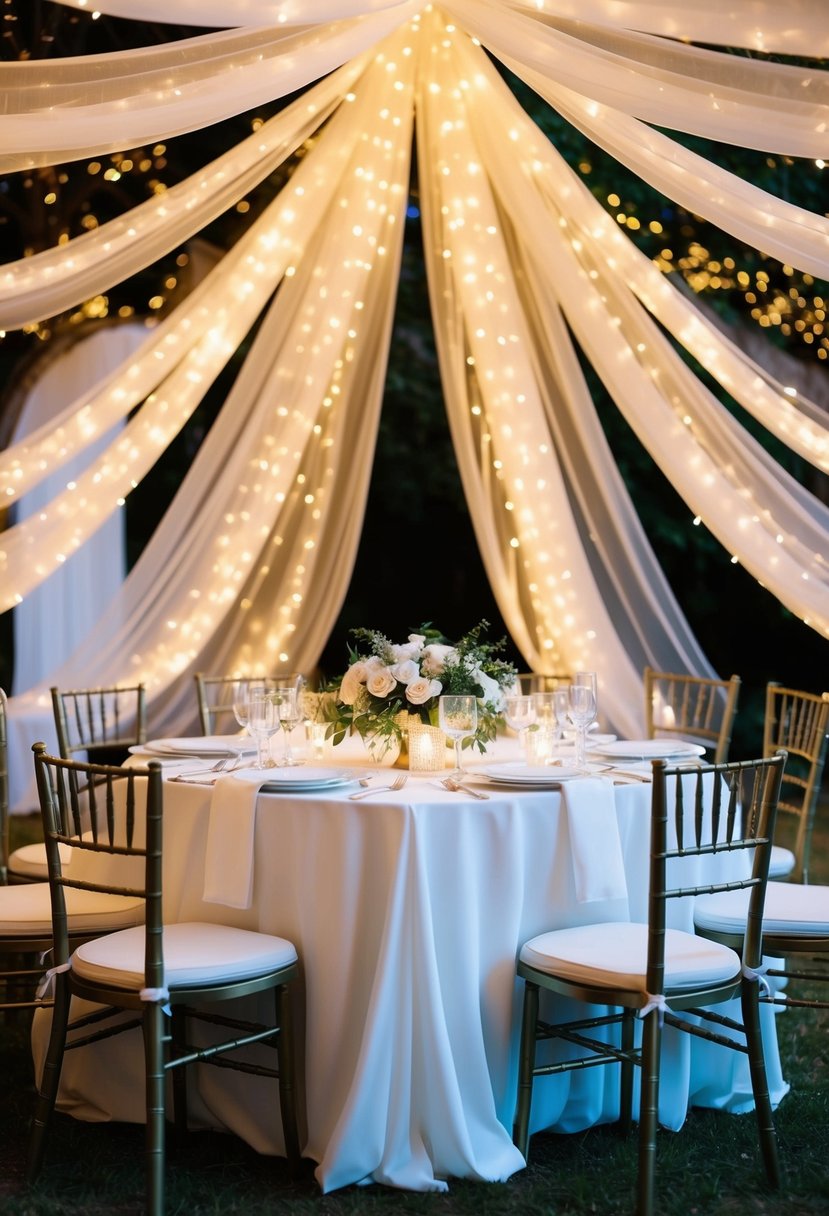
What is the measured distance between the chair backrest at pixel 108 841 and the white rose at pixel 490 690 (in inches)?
34.1

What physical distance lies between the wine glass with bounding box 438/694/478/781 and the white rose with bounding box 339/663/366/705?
0.30 metres

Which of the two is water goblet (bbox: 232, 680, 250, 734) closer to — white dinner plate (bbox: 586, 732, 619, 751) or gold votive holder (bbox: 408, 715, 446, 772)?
gold votive holder (bbox: 408, 715, 446, 772)

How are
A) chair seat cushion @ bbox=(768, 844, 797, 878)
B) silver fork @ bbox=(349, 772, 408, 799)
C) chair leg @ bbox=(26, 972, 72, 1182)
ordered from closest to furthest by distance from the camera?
chair leg @ bbox=(26, 972, 72, 1182) < silver fork @ bbox=(349, 772, 408, 799) < chair seat cushion @ bbox=(768, 844, 797, 878)

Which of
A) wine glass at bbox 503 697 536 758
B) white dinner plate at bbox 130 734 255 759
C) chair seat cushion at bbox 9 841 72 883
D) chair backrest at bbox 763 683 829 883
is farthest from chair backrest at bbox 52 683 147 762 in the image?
chair backrest at bbox 763 683 829 883

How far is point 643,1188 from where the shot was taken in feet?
8.36

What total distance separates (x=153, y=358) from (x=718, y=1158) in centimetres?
280

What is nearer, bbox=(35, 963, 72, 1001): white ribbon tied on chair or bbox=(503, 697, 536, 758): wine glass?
bbox=(35, 963, 72, 1001): white ribbon tied on chair

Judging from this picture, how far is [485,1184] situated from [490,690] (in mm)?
1145

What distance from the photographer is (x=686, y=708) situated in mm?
4578

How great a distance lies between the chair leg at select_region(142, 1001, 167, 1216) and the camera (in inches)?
99.0

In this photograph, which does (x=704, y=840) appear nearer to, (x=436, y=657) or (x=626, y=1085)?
(x=626, y=1085)

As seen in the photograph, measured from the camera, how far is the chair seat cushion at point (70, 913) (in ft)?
10.2

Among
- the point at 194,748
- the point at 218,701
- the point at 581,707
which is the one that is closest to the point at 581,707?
the point at 581,707

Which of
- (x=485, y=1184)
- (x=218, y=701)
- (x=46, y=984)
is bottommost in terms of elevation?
(x=485, y=1184)
